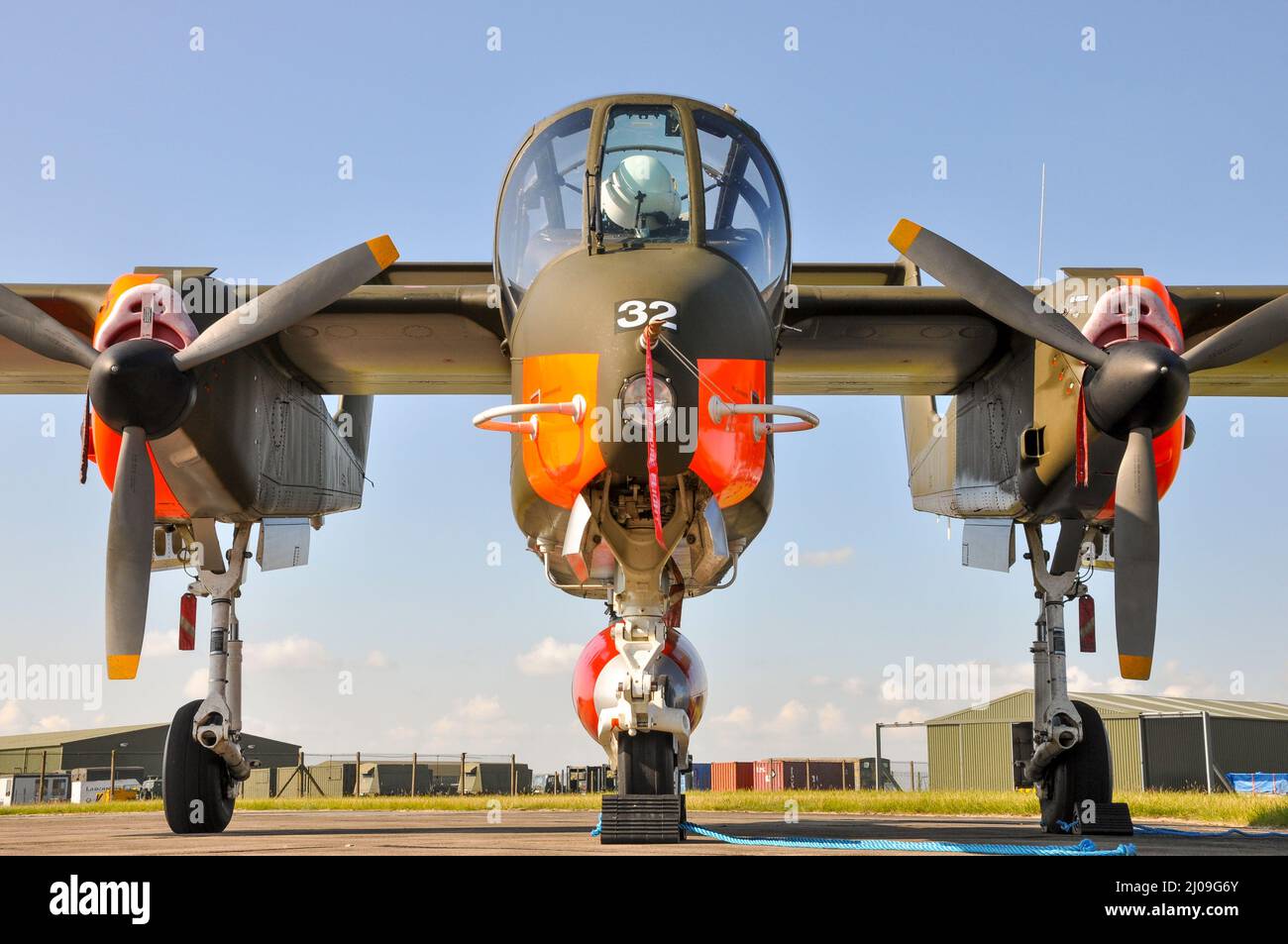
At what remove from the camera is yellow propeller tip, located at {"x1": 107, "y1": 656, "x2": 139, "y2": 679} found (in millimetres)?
9914

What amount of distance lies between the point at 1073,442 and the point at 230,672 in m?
8.46

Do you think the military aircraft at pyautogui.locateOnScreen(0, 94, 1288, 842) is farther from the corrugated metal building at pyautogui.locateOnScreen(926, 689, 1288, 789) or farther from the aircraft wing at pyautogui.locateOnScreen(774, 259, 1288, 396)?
the corrugated metal building at pyautogui.locateOnScreen(926, 689, 1288, 789)

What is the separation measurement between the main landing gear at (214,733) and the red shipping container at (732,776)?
3957cm

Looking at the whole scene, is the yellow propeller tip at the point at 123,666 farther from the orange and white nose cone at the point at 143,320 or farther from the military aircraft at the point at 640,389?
the orange and white nose cone at the point at 143,320

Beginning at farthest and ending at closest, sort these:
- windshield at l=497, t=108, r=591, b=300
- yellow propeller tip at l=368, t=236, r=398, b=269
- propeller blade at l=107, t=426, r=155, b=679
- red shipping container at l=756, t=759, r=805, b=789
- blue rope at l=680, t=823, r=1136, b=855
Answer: red shipping container at l=756, t=759, r=805, b=789, yellow propeller tip at l=368, t=236, r=398, b=269, propeller blade at l=107, t=426, r=155, b=679, windshield at l=497, t=108, r=591, b=300, blue rope at l=680, t=823, r=1136, b=855

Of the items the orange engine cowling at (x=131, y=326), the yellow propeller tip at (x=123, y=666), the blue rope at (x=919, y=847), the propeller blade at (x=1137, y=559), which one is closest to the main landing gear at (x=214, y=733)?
the yellow propeller tip at (x=123, y=666)

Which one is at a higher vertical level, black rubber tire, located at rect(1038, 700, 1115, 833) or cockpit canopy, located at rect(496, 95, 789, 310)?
cockpit canopy, located at rect(496, 95, 789, 310)

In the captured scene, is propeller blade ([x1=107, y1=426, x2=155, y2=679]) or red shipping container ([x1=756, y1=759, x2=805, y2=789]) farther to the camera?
red shipping container ([x1=756, y1=759, x2=805, y2=789])

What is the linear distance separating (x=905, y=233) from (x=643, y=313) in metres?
3.70

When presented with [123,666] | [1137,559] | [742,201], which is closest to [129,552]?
[123,666]

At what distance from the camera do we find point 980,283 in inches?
423

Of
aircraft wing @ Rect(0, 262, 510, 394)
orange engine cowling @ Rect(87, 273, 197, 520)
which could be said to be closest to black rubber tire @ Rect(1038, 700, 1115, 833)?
aircraft wing @ Rect(0, 262, 510, 394)

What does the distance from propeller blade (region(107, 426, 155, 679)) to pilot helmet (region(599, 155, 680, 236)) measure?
14.5 feet
